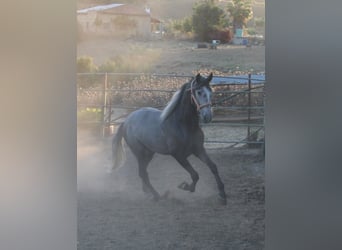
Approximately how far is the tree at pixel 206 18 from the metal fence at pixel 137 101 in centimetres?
27

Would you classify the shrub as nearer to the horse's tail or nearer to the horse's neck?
the horse's tail

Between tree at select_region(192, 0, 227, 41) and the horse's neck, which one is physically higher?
tree at select_region(192, 0, 227, 41)

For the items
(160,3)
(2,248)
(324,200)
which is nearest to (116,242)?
(2,248)

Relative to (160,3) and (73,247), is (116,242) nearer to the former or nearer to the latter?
(73,247)

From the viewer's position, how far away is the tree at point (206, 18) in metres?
2.78

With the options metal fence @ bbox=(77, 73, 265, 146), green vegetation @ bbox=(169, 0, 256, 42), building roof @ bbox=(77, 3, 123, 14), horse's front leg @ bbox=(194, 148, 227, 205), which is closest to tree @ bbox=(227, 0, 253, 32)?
green vegetation @ bbox=(169, 0, 256, 42)

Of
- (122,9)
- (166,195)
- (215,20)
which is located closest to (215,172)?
(166,195)

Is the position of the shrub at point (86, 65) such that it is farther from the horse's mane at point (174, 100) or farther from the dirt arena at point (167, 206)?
the horse's mane at point (174, 100)

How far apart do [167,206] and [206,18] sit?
1091mm

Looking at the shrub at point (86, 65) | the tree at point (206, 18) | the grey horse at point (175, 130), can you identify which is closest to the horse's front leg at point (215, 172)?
the grey horse at point (175, 130)

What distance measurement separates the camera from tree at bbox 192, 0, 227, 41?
2777 mm

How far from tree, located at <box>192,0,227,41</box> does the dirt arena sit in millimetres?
681

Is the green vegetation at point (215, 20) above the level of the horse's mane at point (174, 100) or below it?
above

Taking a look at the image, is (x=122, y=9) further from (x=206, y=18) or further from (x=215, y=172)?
(x=215, y=172)
